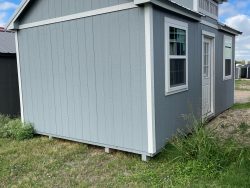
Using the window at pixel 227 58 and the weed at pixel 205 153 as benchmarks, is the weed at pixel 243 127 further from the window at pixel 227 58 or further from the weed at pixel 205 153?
the window at pixel 227 58

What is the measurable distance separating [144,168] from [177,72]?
2.12 meters

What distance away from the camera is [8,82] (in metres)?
8.70

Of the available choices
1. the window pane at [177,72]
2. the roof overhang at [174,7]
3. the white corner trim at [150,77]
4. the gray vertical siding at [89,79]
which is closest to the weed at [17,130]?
the gray vertical siding at [89,79]

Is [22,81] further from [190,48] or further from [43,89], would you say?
[190,48]

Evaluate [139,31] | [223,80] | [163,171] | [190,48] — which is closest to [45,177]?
[163,171]

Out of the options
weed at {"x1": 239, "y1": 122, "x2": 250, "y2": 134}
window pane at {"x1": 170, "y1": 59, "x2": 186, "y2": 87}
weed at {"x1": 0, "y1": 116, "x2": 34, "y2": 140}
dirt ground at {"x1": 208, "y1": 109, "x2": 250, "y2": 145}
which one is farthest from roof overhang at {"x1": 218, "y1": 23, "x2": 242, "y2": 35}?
weed at {"x1": 0, "y1": 116, "x2": 34, "y2": 140}

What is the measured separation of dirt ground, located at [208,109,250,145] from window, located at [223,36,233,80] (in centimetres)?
129

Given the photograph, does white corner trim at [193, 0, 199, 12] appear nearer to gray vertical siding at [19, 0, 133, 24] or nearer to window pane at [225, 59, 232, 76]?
gray vertical siding at [19, 0, 133, 24]

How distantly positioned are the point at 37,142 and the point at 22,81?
1.68 metres

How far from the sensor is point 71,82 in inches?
226

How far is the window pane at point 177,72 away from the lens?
5.27 metres

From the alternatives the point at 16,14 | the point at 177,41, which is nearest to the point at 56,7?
the point at 16,14

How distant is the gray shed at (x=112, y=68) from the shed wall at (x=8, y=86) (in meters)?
2.07

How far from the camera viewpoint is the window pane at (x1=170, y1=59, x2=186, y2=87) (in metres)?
5.27
